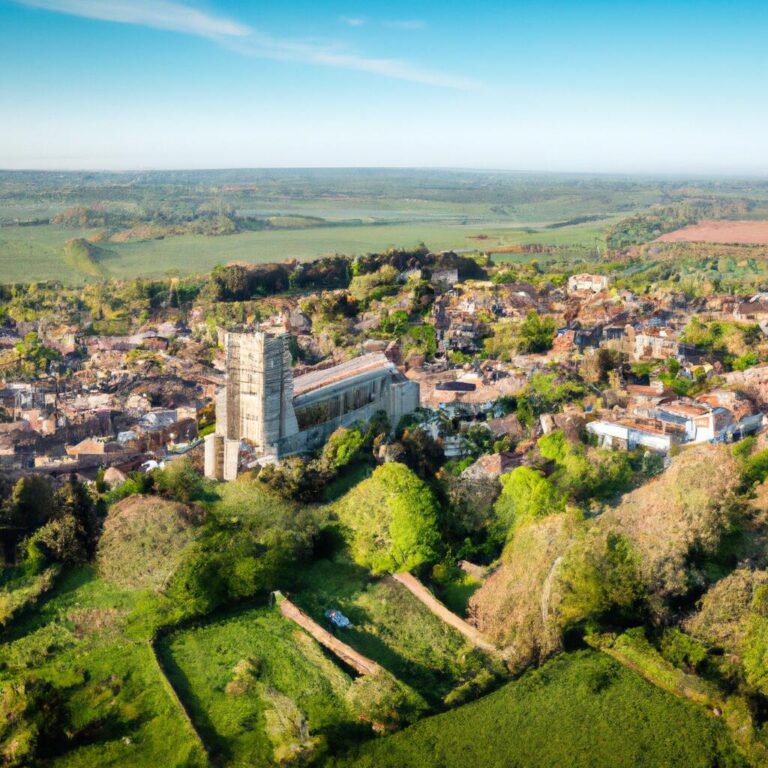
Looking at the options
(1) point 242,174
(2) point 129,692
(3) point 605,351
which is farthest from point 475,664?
(1) point 242,174

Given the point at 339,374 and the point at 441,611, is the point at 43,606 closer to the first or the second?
the point at 441,611

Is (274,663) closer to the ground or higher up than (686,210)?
closer to the ground

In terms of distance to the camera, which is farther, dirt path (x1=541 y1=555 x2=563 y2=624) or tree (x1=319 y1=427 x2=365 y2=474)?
tree (x1=319 y1=427 x2=365 y2=474)

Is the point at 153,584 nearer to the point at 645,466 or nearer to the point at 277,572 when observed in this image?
the point at 277,572

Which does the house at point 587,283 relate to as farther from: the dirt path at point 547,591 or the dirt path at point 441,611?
the dirt path at point 547,591

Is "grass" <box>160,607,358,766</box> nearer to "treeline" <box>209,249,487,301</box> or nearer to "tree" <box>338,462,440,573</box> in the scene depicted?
"tree" <box>338,462,440,573</box>

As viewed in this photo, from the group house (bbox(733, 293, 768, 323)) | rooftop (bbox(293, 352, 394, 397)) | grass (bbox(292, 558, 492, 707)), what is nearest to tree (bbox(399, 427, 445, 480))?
rooftop (bbox(293, 352, 394, 397))

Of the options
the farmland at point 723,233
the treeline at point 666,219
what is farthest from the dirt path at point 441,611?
the farmland at point 723,233
